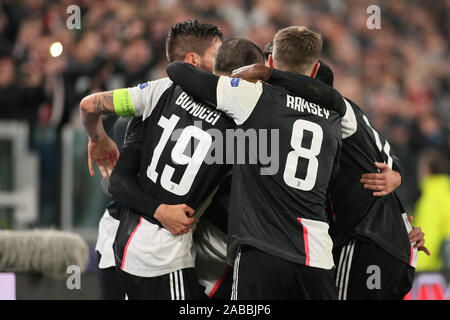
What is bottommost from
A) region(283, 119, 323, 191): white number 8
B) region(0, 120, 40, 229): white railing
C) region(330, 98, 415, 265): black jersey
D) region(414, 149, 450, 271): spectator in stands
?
region(414, 149, 450, 271): spectator in stands

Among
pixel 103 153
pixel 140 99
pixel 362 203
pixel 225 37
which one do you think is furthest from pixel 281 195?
pixel 225 37

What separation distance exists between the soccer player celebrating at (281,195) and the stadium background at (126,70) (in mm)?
3279

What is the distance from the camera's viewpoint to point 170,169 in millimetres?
2973

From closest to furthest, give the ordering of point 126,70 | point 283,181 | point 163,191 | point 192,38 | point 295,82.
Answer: point 283,181 < point 295,82 < point 163,191 < point 192,38 < point 126,70

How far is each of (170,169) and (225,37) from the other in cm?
516

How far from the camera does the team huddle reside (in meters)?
2.79

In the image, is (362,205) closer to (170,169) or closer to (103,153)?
(170,169)

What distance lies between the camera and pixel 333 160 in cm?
294

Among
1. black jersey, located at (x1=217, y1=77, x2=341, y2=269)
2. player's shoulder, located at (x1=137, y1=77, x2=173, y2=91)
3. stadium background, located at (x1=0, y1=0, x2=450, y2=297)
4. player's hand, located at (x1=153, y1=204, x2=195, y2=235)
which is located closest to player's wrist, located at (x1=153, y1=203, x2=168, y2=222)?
player's hand, located at (x1=153, y1=204, x2=195, y2=235)

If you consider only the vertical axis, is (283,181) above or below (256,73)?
below

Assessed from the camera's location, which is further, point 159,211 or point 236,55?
point 236,55

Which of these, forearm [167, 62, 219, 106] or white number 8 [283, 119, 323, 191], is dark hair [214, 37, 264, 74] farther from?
white number 8 [283, 119, 323, 191]
